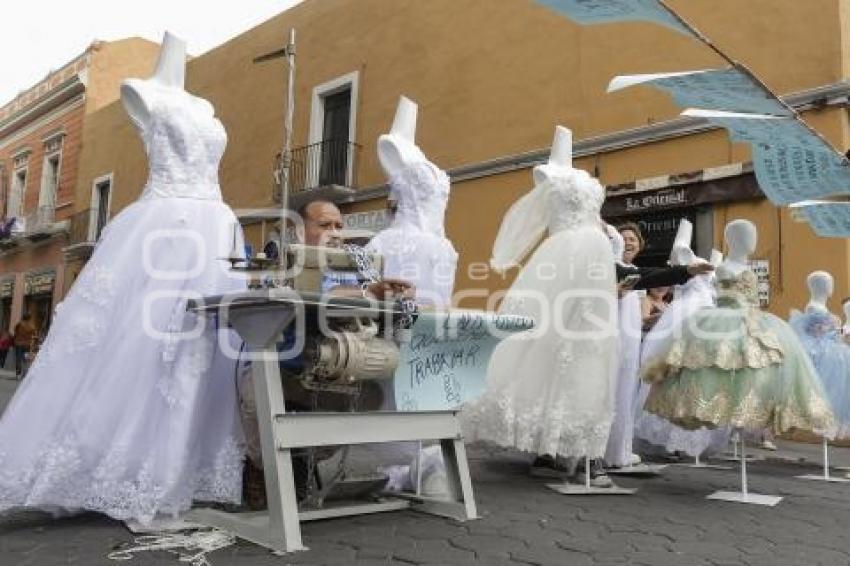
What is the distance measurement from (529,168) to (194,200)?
8380mm

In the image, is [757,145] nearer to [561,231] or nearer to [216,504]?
[561,231]

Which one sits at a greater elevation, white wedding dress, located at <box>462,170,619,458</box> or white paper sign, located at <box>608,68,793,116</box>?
white paper sign, located at <box>608,68,793,116</box>

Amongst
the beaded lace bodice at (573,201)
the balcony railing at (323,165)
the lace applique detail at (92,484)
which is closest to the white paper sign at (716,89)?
the beaded lace bodice at (573,201)

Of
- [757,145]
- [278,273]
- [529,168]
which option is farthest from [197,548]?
[529,168]

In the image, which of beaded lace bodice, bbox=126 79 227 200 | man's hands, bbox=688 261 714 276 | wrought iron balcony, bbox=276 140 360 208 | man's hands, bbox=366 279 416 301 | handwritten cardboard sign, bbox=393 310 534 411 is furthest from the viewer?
wrought iron balcony, bbox=276 140 360 208

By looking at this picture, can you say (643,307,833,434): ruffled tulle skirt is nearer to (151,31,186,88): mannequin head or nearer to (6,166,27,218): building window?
(151,31,186,88): mannequin head

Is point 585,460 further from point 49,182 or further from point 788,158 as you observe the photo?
point 49,182

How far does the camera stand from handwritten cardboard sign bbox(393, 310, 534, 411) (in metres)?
3.17

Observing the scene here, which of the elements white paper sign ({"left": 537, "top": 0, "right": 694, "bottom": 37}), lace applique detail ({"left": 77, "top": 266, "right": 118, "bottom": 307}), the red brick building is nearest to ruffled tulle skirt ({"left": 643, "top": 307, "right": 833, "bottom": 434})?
white paper sign ({"left": 537, "top": 0, "right": 694, "bottom": 37})

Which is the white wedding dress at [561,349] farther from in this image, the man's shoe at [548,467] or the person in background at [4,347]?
the person in background at [4,347]

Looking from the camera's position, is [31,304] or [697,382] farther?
[31,304]

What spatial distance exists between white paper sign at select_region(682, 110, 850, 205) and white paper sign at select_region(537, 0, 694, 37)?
0.63 m

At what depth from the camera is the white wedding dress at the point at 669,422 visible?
5.64 meters

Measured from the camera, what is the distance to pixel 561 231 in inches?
174
